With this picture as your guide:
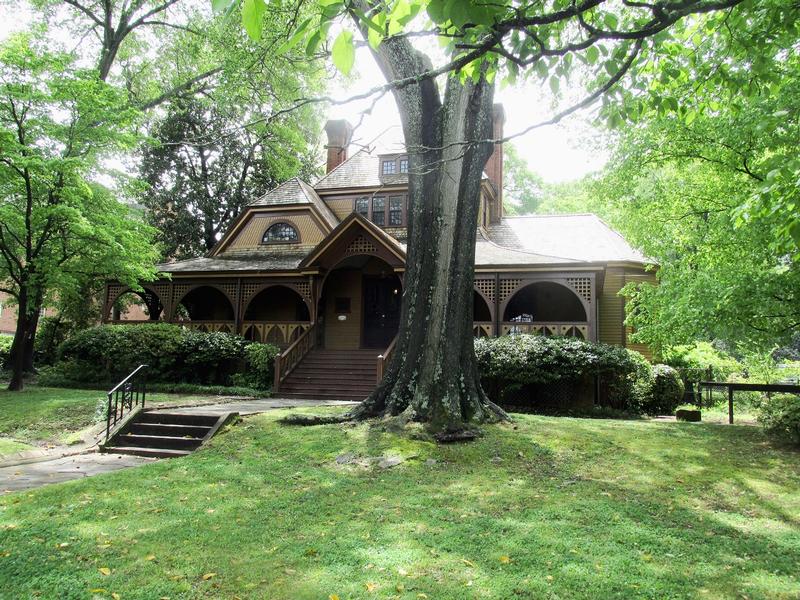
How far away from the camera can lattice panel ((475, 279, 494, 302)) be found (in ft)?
Result: 59.1

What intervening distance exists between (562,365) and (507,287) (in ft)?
14.6

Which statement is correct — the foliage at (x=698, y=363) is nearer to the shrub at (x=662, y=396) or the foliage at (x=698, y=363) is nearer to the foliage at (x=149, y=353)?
the shrub at (x=662, y=396)

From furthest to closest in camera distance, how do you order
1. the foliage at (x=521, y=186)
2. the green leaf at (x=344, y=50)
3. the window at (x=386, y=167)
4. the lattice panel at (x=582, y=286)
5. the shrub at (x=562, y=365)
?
1. the foliage at (x=521, y=186)
2. the window at (x=386, y=167)
3. the lattice panel at (x=582, y=286)
4. the shrub at (x=562, y=365)
5. the green leaf at (x=344, y=50)

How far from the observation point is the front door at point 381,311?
21031mm

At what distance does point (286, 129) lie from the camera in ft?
83.8

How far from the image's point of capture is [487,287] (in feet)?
59.3

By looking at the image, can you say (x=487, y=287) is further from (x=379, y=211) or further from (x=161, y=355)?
(x=161, y=355)

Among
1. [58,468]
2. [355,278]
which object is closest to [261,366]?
[355,278]

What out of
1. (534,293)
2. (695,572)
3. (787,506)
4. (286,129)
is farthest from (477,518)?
(286,129)

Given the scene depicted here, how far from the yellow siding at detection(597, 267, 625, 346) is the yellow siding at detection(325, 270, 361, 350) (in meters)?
8.90

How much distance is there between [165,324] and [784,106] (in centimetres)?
1758

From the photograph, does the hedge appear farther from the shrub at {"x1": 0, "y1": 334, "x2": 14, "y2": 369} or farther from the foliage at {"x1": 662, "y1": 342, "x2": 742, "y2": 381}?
the foliage at {"x1": 662, "y1": 342, "x2": 742, "y2": 381}

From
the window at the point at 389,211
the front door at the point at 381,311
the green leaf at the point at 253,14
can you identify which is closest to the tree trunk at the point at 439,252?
the green leaf at the point at 253,14

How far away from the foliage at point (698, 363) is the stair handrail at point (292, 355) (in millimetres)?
12008
